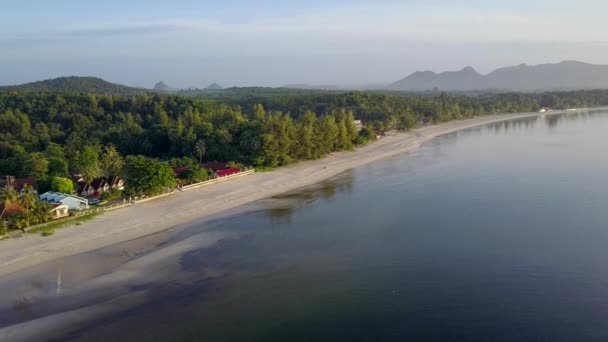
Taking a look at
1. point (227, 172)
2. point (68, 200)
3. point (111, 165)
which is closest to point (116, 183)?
point (111, 165)

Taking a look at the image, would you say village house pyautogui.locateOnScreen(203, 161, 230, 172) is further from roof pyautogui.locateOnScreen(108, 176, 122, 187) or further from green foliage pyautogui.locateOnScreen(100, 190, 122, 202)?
green foliage pyautogui.locateOnScreen(100, 190, 122, 202)

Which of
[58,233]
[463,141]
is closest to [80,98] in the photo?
[58,233]

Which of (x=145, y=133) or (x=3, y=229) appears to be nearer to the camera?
(x=3, y=229)

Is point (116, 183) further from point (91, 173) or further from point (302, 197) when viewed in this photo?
point (302, 197)

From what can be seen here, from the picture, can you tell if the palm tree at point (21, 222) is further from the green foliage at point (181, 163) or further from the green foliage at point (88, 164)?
the green foliage at point (181, 163)

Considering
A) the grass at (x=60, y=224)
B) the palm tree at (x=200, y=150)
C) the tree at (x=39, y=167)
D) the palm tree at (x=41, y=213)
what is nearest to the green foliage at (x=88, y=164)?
the tree at (x=39, y=167)

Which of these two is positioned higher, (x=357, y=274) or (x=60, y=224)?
(x=60, y=224)
